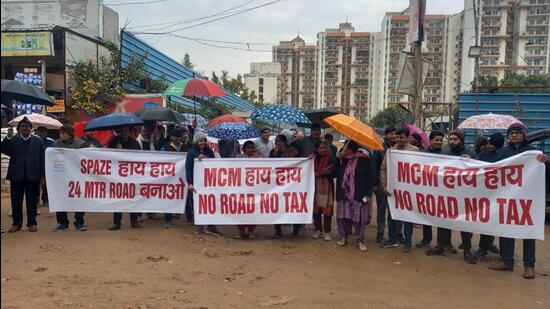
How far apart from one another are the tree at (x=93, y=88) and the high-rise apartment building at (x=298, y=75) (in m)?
75.6

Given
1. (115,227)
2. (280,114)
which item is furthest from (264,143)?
(115,227)

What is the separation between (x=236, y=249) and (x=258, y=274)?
41.8 inches

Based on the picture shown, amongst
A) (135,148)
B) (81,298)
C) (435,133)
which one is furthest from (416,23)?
(81,298)

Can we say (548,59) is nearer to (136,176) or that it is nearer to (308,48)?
(308,48)

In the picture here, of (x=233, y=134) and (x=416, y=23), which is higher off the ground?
(x=416, y=23)

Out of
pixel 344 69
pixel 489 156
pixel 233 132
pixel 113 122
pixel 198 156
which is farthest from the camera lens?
pixel 344 69

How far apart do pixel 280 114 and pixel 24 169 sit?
12.8 feet

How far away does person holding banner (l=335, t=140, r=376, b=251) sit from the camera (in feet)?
19.7

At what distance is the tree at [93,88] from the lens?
12633 millimetres

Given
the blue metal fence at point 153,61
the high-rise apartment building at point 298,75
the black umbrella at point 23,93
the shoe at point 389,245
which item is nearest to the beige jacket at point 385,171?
the shoe at point 389,245

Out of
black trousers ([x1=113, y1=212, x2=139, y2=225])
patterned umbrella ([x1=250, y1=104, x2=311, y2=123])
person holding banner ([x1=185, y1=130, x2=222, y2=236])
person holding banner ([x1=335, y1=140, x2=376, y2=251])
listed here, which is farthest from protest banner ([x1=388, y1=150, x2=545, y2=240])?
black trousers ([x1=113, y1=212, x2=139, y2=225])

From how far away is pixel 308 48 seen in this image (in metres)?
88.7

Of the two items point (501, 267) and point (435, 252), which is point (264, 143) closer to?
point (435, 252)

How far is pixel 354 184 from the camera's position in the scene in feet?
19.8
